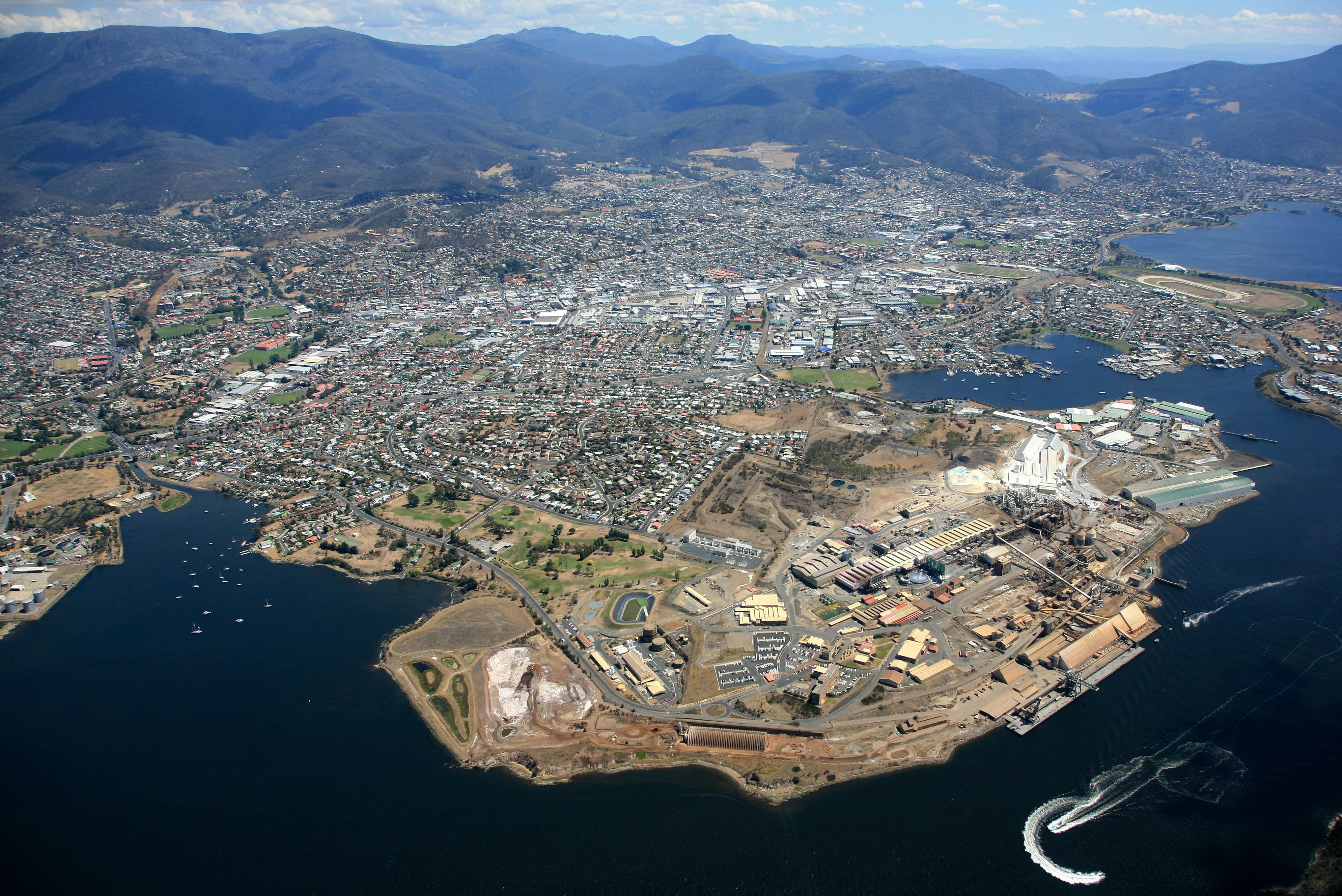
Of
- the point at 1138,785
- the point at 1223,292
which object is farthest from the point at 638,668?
the point at 1223,292

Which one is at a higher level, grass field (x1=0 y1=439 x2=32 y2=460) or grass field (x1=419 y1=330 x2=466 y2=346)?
grass field (x1=419 y1=330 x2=466 y2=346)

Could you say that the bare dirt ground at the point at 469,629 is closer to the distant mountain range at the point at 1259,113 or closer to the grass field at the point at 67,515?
the grass field at the point at 67,515

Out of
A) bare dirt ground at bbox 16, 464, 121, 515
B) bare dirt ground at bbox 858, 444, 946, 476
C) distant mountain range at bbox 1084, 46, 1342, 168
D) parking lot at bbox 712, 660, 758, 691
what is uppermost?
distant mountain range at bbox 1084, 46, 1342, 168

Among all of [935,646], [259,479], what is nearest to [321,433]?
[259,479]

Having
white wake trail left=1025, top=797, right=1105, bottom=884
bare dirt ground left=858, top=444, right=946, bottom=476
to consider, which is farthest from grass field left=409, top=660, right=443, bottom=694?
bare dirt ground left=858, top=444, right=946, bottom=476

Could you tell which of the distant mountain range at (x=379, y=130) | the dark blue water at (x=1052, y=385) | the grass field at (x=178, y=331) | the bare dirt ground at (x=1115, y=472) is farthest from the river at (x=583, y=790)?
the distant mountain range at (x=379, y=130)

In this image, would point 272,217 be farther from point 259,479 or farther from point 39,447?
point 259,479

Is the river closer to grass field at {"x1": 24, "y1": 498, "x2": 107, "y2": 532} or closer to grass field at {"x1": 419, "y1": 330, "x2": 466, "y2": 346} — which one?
grass field at {"x1": 24, "y1": 498, "x2": 107, "y2": 532}
